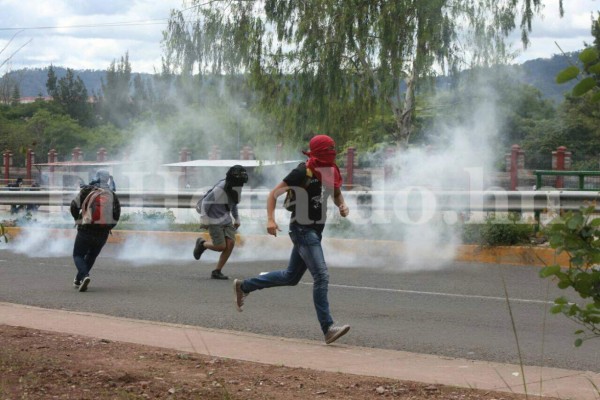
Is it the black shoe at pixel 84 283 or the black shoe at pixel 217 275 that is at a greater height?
the black shoe at pixel 84 283

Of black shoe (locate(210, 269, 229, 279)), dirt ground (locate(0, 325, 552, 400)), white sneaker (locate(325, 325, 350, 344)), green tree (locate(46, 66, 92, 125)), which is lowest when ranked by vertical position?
black shoe (locate(210, 269, 229, 279))

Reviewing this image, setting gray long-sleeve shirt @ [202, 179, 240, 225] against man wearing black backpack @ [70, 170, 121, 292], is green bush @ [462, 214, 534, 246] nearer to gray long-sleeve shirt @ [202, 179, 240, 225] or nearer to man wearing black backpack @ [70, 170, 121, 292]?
gray long-sleeve shirt @ [202, 179, 240, 225]

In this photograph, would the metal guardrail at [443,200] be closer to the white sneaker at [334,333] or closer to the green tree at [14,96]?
the green tree at [14,96]

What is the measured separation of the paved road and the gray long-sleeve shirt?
2.77ft

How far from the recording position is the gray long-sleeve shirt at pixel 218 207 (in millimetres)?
14102

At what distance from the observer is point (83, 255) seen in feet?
42.9

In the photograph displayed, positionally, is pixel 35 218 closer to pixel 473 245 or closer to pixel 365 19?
pixel 365 19

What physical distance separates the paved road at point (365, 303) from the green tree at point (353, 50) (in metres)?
7.37

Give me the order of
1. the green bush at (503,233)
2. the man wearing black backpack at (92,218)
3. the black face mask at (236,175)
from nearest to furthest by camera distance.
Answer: the man wearing black backpack at (92,218) < the black face mask at (236,175) < the green bush at (503,233)

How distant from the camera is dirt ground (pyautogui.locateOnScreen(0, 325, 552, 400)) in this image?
6.30 m

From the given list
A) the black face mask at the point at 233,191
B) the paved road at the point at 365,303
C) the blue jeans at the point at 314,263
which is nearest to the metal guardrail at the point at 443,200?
the paved road at the point at 365,303

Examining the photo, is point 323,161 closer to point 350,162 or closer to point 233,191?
point 233,191

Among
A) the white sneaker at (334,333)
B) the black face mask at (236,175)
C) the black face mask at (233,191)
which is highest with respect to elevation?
the black face mask at (236,175)

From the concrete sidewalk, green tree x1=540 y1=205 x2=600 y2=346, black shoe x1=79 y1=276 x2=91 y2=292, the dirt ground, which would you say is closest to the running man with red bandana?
the concrete sidewalk
